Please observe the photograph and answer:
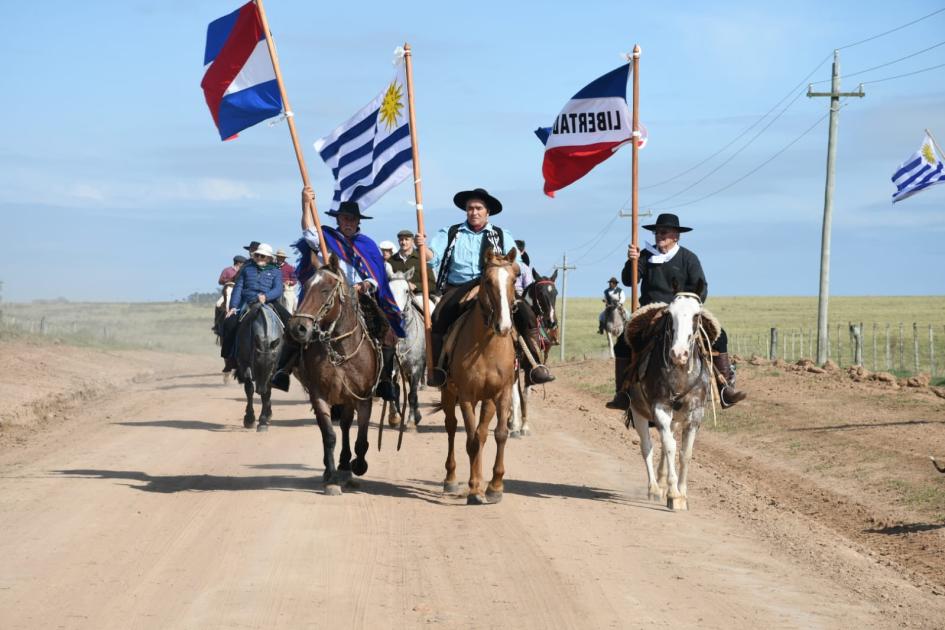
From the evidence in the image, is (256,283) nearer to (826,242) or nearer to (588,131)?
(588,131)

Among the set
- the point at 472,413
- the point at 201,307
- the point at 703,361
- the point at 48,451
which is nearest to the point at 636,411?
the point at 703,361

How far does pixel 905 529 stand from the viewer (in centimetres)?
1284

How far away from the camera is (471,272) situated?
13.3 m

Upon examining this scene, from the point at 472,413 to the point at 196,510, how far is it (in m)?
2.83

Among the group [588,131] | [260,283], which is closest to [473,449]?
[588,131]

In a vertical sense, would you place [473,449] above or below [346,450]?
above

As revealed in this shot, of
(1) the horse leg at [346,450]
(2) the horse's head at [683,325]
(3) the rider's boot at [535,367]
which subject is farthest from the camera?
(1) the horse leg at [346,450]

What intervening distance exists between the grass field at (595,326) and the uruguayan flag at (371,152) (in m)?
27.8

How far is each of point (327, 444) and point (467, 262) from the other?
240 centimetres

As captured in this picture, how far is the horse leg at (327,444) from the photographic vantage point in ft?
41.9

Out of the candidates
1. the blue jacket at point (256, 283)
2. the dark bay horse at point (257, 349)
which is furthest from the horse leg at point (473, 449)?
the blue jacket at point (256, 283)

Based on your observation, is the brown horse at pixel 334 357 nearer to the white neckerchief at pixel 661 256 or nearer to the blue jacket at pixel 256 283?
the white neckerchief at pixel 661 256

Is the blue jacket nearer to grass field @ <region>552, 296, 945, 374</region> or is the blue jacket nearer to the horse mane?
the horse mane

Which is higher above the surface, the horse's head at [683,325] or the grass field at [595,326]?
the horse's head at [683,325]
